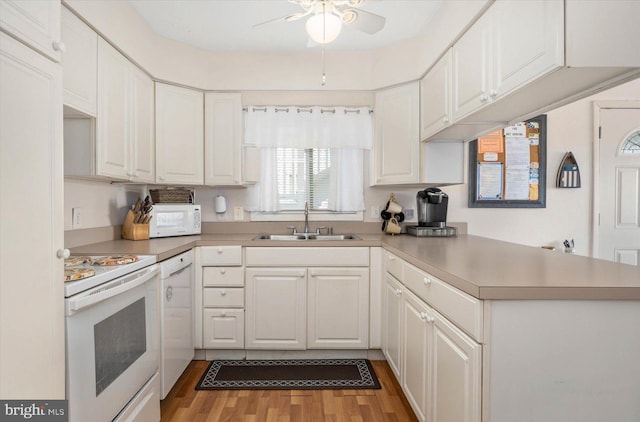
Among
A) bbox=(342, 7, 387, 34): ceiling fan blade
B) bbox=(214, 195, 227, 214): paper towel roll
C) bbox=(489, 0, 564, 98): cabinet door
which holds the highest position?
bbox=(342, 7, 387, 34): ceiling fan blade

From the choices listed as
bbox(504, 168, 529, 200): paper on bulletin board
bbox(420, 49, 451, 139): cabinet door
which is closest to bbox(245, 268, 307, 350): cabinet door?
bbox(420, 49, 451, 139): cabinet door

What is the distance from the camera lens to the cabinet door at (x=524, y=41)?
125 cm

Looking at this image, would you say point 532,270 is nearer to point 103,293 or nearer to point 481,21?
point 481,21

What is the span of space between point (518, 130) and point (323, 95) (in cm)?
167

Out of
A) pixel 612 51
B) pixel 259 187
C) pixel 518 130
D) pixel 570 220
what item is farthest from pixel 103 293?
pixel 570 220

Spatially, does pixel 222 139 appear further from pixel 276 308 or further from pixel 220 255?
pixel 276 308

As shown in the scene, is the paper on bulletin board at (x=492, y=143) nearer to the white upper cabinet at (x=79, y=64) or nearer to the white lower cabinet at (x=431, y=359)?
the white lower cabinet at (x=431, y=359)

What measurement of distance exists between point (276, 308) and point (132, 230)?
118cm

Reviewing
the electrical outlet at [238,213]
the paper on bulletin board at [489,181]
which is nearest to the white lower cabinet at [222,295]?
the electrical outlet at [238,213]

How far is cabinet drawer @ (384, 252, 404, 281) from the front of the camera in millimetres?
2055

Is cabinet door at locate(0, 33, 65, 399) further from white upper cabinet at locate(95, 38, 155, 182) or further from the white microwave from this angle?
the white microwave

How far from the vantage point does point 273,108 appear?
2920mm

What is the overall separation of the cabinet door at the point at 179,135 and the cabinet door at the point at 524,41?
7.00ft

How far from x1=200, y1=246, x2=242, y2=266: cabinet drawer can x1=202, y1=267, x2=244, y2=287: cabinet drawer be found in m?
0.05
